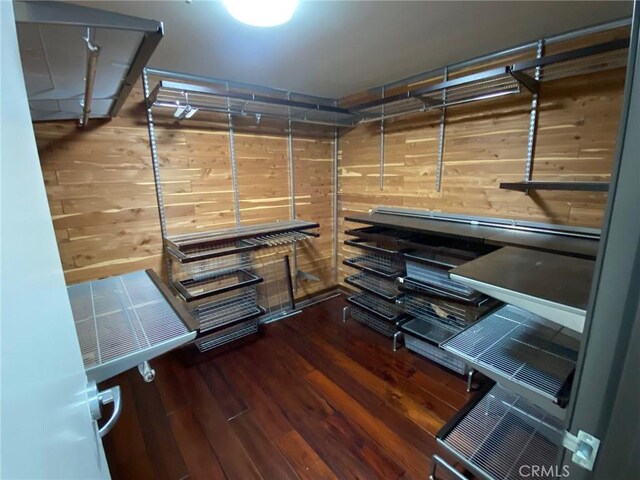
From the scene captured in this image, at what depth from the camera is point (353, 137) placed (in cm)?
302

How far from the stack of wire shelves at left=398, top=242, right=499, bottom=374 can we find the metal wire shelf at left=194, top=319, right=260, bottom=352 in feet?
4.20

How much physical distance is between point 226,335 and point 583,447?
2.40 meters

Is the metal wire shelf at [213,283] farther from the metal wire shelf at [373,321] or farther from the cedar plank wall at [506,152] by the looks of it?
the cedar plank wall at [506,152]

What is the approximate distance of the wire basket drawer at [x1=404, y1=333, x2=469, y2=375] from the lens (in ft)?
6.74

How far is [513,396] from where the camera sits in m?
1.61

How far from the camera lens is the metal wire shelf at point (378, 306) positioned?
2442 mm

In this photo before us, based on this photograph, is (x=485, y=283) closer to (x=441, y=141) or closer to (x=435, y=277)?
(x=435, y=277)

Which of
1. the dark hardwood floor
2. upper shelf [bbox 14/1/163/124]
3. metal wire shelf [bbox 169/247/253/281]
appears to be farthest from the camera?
metal wire shelf [bbox 169/247/253/281]

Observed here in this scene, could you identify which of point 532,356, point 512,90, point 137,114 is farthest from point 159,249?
point 512,90

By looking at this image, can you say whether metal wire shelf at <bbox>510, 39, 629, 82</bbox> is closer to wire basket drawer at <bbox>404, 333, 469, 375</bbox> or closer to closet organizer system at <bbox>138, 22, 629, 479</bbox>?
closet organizer system at <bbox>138, 22, 629, 479</bbox>

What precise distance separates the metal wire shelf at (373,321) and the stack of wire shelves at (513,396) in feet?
3.06

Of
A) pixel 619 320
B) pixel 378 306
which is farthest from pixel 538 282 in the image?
pixel 378 306

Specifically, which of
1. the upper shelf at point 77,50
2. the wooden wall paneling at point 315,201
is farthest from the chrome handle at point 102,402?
the wooden wall paneling at point 315,201

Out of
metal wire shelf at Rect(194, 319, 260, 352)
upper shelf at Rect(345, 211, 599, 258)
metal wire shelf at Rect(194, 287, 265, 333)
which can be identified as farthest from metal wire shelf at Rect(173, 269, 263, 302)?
upper shelf at Rect(345, 211, 599, 258)
